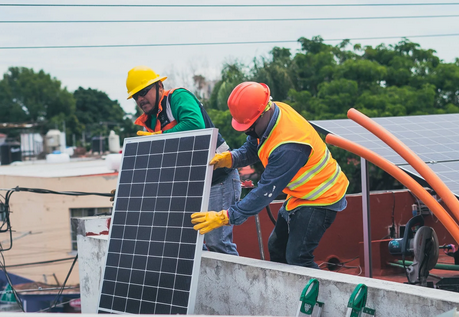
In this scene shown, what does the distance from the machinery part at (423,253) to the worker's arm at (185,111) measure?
6.99ft

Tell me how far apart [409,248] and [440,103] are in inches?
852

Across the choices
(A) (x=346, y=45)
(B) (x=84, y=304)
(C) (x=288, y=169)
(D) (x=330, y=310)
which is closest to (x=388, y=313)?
(D) (x=330, y=310)

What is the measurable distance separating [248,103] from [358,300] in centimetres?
166

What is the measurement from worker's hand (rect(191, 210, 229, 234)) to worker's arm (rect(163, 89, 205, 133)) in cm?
109

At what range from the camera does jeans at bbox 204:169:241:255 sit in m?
5.36

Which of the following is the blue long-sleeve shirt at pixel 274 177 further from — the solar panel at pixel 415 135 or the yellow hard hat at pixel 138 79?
the yellow hard hat at pixel 138 79

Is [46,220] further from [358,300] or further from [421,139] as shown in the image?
[358,300]

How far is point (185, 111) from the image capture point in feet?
17.0

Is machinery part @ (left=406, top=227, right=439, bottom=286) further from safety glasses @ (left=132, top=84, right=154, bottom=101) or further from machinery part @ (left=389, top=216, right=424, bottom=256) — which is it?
safety glasses @ (left=132, top=84, right=154, bottom=101)

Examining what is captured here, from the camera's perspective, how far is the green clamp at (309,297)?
3908mm

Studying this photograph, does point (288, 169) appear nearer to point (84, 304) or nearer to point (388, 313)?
point (388, 313)

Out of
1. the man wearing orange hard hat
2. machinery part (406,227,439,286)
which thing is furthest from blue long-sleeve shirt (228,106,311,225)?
machinery part (406,227,439,286)

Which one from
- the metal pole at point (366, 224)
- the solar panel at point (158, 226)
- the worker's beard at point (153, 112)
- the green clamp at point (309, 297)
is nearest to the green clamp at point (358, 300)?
the green clamp at point (309, 297)

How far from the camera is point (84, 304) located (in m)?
6.99
